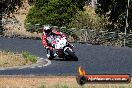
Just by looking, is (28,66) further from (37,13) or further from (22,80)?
(37,13)

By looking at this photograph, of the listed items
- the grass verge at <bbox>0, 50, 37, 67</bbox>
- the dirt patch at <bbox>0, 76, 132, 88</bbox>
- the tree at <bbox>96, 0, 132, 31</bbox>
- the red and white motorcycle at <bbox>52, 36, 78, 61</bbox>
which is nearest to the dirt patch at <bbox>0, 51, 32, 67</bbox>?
the grass verge at <bbox>0, 50, 37, 67</bbox>

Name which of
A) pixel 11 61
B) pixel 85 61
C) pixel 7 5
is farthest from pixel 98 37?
pixel 11 61

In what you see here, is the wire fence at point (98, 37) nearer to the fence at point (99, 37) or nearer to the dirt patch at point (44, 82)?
the fence at point (99, 37)

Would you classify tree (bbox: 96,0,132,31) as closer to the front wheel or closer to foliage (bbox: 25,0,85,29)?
foliage (bbox: 25,0,85,29)

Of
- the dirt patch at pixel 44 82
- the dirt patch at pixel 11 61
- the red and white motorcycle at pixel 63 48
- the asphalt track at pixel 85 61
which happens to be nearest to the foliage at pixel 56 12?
the asphalt track at pixel 85 61

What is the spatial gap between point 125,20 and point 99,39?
262 inches

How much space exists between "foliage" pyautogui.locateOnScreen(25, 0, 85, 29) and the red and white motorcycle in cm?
2155

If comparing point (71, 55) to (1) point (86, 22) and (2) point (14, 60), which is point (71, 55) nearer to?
(2) point (14, 60)

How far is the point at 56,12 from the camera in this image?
169 feet

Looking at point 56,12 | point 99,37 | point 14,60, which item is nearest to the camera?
point 14,60

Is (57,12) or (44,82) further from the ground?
(57,12)

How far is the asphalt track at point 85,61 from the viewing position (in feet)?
77.3

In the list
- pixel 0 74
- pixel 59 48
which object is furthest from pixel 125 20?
pixel 0 74

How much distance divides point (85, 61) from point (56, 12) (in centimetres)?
2405
